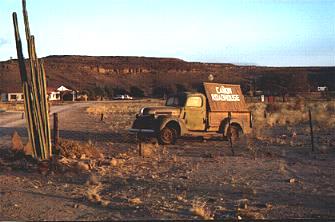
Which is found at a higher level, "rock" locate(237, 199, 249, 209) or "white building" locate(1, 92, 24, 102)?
"white building" locate(1, 92, 24, 102)

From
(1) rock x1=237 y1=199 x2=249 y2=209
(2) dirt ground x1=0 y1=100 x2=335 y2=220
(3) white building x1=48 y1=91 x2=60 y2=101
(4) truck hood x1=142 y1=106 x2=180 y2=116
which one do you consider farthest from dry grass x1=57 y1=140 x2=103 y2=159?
(3) white building x1=48 y1=91 x2=60 y2=101

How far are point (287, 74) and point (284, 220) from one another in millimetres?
70740

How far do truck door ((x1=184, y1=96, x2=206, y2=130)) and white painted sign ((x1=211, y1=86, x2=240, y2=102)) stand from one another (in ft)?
2.08

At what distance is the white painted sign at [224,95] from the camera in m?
18.1

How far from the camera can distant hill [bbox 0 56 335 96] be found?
110062mm

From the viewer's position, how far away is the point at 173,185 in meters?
9.68

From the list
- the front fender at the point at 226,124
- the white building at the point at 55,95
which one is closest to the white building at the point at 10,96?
the white building at the point at 55,95

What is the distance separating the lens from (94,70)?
147750 mm

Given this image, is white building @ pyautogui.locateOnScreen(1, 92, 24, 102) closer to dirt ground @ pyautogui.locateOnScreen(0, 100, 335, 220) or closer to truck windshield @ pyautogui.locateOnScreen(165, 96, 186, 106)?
truck windshield @ pyautogui.locateOnScreen(165, 96, 186, 106)

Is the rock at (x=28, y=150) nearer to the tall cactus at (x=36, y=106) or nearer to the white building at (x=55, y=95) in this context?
the tall cactus at (x=36, y=106)

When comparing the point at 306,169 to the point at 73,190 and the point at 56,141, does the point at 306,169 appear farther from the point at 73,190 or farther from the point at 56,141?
the point at 56,141

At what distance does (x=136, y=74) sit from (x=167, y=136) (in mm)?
129877

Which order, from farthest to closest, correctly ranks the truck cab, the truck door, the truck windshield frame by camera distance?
the truck windshield frame, the truck door, the truck cab

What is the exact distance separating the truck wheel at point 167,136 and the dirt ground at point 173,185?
41.8 inches
